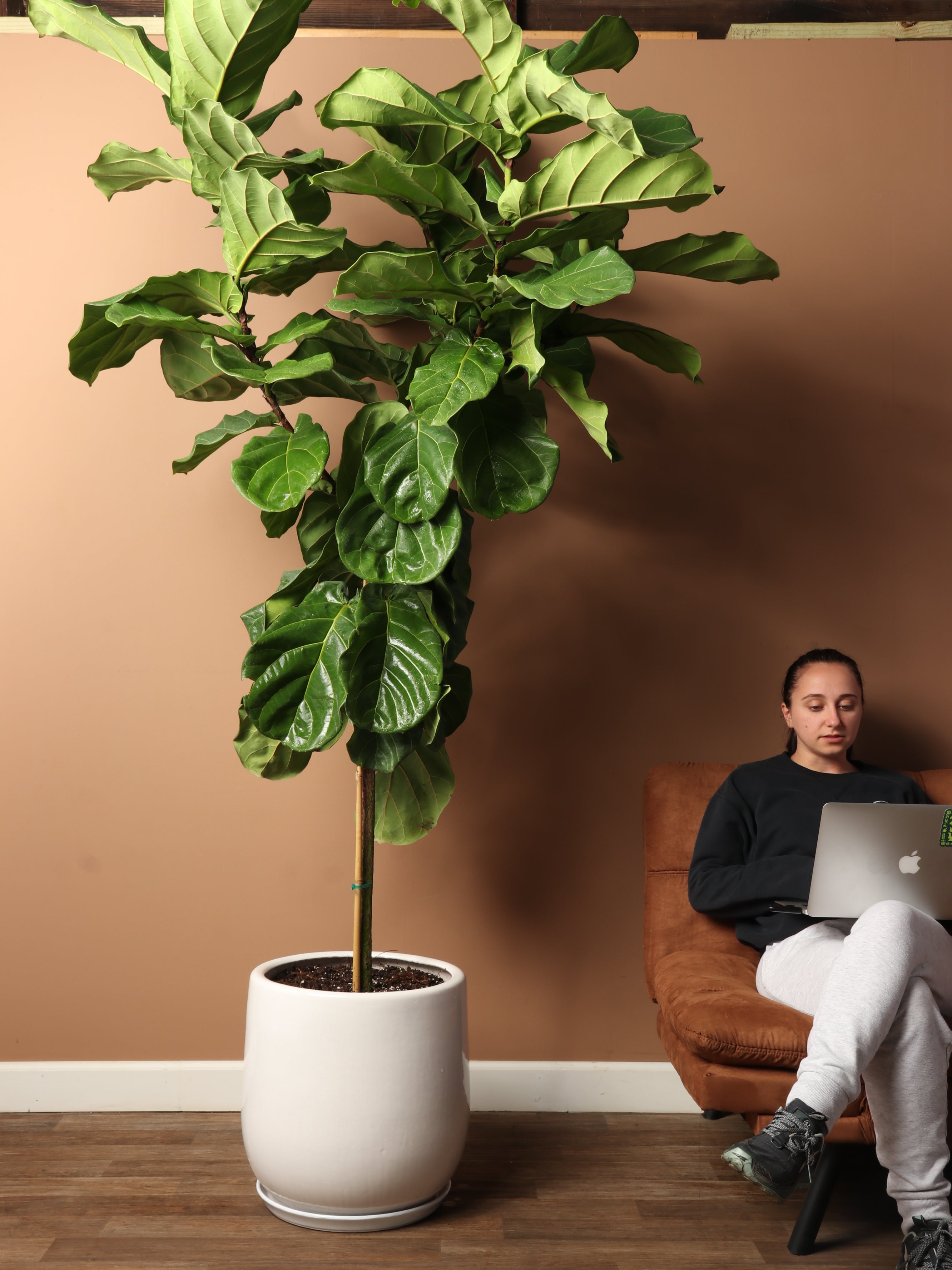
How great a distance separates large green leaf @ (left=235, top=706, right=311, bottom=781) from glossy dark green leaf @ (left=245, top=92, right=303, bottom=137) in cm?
107

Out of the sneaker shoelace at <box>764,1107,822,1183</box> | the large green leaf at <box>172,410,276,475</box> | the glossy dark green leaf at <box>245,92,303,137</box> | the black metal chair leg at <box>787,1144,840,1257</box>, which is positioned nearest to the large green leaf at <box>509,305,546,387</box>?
the large green leaf at <box>172,410,276,475</box>

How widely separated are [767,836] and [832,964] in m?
0.36

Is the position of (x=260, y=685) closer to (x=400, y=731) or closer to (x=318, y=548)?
(x=400, y=731)

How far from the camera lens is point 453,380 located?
1.60 m

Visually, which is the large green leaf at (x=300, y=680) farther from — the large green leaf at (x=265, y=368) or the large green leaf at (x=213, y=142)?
the large green leaf at (x=213, y=142)

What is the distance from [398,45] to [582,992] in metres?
2.21

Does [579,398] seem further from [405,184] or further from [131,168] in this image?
[131,168]

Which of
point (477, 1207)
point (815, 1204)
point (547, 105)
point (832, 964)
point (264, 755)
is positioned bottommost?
point (477, 1207)

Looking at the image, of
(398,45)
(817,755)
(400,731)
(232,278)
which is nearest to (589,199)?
(232,278)

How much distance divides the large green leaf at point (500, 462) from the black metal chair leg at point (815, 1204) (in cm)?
116

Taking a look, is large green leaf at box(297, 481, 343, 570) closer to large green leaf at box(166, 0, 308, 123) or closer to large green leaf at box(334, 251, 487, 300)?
large green leaf at box(334, 251, 487, 300)

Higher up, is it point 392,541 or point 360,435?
point 360,435

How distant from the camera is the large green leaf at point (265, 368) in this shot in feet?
5.21

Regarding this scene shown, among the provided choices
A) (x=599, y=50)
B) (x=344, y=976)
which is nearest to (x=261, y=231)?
(x=599, y=50)
